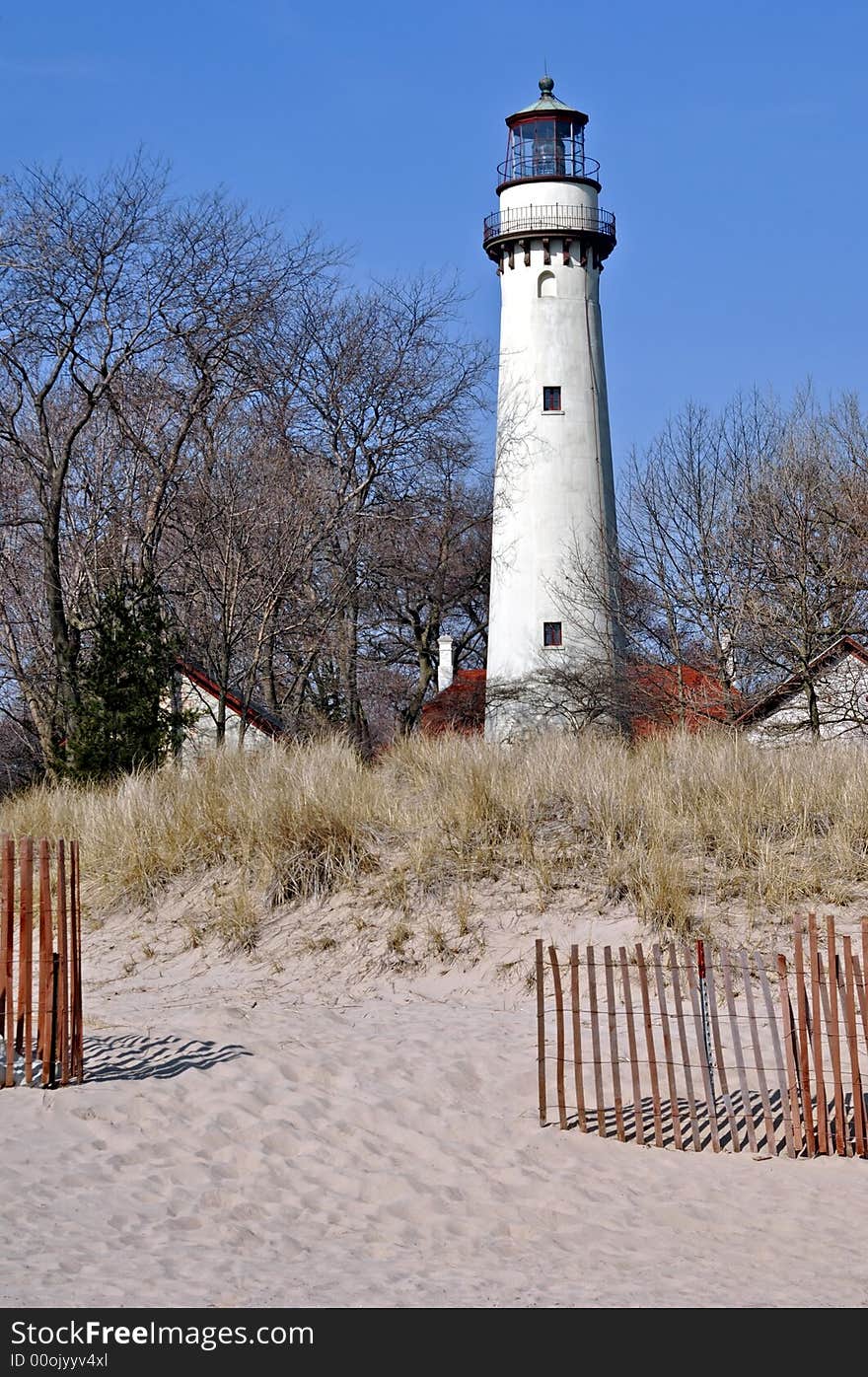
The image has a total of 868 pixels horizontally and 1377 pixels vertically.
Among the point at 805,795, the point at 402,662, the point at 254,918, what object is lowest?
the point at 254,918

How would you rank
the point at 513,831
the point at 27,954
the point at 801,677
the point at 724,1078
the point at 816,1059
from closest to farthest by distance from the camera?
the point at 27,954 < the point at 816,1059 < the point at 724,1078 < the point at 513,831 < the point at 801,677

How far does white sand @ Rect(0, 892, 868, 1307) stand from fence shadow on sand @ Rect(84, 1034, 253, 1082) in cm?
2

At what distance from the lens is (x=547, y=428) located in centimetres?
3244

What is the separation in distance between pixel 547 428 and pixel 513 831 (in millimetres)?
19671

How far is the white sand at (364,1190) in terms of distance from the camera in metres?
6.56

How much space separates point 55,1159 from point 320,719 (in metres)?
19.5

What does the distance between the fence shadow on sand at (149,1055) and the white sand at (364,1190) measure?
2cm

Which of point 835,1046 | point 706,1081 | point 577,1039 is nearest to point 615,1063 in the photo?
point 577,1039

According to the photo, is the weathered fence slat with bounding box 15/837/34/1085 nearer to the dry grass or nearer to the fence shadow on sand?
the fence shadow on sand

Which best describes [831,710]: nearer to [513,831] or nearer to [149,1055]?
[513,831]

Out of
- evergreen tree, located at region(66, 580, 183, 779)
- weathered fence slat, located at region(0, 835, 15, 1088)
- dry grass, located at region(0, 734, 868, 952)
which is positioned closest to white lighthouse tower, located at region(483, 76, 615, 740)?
evergreen tree, located at region(66, 580, 183, 779)
